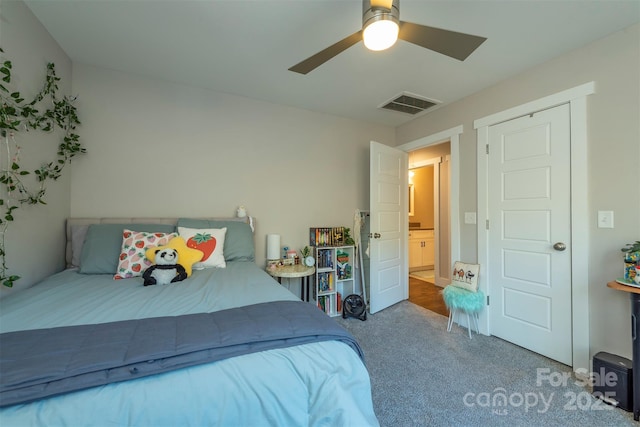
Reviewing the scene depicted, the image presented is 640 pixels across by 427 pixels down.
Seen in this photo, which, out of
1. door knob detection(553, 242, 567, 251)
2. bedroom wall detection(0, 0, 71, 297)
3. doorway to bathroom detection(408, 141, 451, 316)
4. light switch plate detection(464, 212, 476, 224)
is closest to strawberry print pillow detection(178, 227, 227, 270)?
bedroom wall detection(0, 0, 71, 297)

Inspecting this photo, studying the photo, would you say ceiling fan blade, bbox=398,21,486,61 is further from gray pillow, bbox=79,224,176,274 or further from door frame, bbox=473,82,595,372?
gray pillow, bbox=79,224,176,274

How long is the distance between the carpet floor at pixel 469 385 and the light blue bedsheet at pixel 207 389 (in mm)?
814

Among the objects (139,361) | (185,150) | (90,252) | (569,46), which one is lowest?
(139,361)

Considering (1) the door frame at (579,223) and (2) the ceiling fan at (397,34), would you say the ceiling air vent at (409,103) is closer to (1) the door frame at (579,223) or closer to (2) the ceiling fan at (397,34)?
(1) the door frame at (579,223)

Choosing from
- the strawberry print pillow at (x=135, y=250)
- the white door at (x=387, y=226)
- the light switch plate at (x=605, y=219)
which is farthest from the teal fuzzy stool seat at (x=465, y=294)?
the strawberry print pillow at (x=135, y=250)

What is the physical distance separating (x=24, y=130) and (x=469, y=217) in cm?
382

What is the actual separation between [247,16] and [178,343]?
1.99 metres

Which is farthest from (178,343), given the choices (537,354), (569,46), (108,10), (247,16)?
(569,46)

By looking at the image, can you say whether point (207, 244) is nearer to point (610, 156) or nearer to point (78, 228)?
point (78, 228)

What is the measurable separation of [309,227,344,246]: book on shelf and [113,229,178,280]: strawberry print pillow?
5.13ft

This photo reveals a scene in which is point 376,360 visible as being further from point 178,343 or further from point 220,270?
point 178,343

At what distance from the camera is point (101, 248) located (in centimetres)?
204

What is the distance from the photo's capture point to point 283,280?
10.3ft

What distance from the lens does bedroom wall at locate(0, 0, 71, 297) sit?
1.66m
